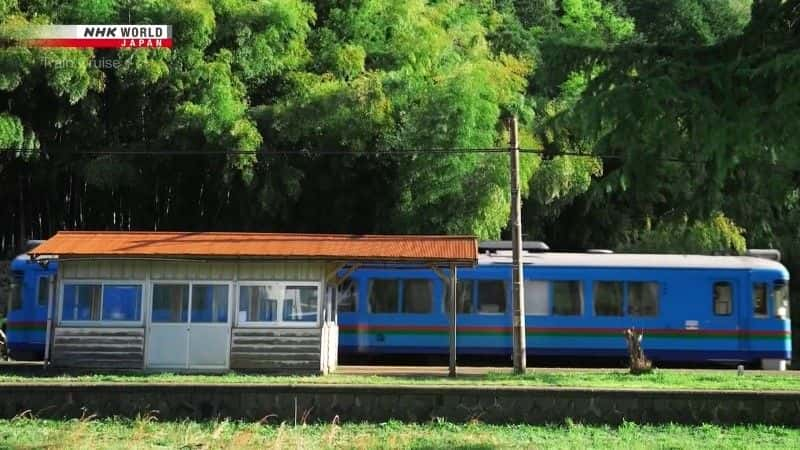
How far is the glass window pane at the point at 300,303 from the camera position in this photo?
50.9 feet

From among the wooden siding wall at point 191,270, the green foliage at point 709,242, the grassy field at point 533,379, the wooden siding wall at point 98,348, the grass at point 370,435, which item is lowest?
the grass at point 370,435

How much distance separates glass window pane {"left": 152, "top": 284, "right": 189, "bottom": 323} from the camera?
617 inches

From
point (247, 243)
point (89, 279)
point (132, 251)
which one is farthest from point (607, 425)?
point (89, 279)

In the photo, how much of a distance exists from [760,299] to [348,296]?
9.23 meters

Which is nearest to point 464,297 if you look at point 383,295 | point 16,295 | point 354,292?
point 383,295

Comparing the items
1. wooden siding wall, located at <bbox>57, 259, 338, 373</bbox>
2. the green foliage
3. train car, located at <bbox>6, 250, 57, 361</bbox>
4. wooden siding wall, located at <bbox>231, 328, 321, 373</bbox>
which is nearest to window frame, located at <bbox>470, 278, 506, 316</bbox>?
wooden siding wall, located at <bbox>57, 259, 338, 373</bbox>

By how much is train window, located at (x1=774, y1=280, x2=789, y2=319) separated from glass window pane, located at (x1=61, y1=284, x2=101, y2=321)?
1445 cm

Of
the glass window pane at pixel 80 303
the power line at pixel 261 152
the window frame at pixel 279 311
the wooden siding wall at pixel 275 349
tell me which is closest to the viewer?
the wooden siding wall at pixel 275 349

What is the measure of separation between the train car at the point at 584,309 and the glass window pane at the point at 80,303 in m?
5.23

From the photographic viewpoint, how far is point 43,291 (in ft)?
59.4

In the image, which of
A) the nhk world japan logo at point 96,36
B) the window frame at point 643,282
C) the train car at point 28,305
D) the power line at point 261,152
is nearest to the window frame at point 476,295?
the window frame at point 643,282

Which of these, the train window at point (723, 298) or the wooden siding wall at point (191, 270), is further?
the train window at point (723, 298)

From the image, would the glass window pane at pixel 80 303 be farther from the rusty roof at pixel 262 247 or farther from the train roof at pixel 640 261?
the train roof at pixel 640 261

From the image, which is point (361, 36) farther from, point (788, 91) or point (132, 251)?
point (788, 91)
